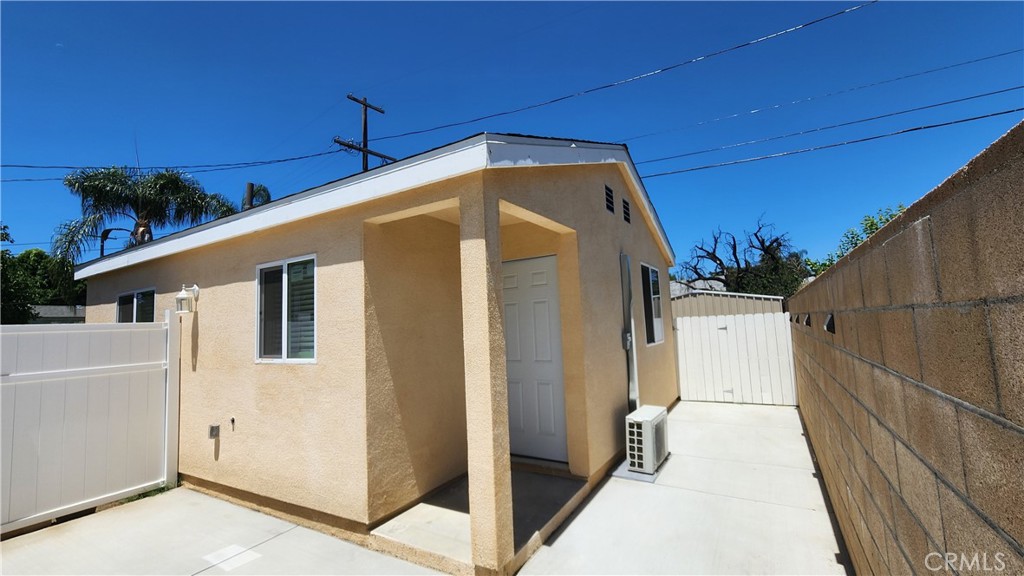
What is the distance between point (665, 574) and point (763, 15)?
9.46m

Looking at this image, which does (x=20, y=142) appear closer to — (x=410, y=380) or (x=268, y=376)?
(x=268, y=376)

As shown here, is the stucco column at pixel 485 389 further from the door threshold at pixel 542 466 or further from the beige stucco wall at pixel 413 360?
the door threshold at pixel 542 466

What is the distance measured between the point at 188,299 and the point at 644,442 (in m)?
5.96

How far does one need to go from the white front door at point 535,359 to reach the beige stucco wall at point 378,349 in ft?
0.90

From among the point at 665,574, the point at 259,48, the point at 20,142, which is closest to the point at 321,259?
the point at 665,574

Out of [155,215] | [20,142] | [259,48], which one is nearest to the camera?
[259,48]

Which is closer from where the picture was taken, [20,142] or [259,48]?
[259,48]

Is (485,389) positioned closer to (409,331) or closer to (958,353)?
(409,331)

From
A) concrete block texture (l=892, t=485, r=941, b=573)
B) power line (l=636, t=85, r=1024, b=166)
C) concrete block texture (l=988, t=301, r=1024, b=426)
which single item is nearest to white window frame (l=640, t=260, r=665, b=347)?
power line (l=636, t=85, r=1024, b=166)

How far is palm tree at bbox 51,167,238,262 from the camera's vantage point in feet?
35.4

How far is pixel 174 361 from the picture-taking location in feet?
17.6

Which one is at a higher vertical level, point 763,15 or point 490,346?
point 763,15

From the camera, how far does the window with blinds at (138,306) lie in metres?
5.95

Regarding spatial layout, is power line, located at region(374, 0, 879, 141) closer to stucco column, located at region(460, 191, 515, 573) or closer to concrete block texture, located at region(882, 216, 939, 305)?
stucco column, located at region(460, 191, 515, 573)
